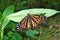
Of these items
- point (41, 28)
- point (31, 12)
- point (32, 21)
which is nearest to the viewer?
point (31, 12)

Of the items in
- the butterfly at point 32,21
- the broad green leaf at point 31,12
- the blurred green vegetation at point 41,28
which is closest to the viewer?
the broad green leaf at point 31,12

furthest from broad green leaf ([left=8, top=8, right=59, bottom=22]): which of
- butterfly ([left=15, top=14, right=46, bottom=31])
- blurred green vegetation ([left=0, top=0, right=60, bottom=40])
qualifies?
blurred green vegetation ([left=0, top=0, right=60, bottom=40])

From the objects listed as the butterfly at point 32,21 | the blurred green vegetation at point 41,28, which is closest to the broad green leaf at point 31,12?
the butterfly at point 32,21

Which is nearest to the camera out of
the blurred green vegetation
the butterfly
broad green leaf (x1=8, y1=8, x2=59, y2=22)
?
broad green leaf (x1=8, y1=8, x2=59, y2=22)

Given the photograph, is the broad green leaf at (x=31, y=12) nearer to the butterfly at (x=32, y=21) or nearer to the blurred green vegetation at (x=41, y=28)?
the butterfly at (x=32, y=21)

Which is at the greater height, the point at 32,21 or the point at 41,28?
the point at 32,21

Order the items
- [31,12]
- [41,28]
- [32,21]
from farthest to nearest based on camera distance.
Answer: [41,28]
[32,21]
[31,12]

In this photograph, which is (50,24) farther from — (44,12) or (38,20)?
(44,12)

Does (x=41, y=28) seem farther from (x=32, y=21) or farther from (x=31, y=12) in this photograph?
(x=31, y=12)

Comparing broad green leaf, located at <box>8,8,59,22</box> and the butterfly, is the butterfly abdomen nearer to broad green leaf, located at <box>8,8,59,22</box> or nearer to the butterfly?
the butterfly

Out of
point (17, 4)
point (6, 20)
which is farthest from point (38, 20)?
point (17, 4)

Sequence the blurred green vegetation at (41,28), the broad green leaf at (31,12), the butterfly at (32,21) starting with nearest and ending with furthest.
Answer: the broad green leaf at (31,12) < the butterfly at (32,21) < the blurred green vegetation at (41,28)

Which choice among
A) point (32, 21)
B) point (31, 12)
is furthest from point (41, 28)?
point (31, 12)
